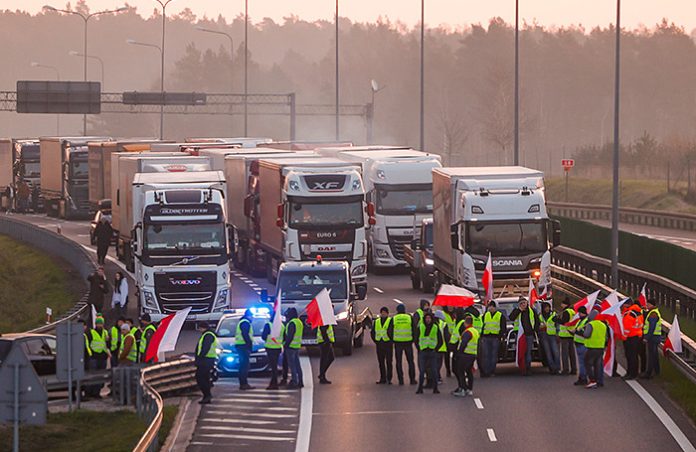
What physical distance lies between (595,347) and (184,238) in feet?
44.0

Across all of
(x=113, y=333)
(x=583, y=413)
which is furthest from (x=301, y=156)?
(x=583, y=413)

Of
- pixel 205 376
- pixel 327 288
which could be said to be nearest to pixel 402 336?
pixel 205 376

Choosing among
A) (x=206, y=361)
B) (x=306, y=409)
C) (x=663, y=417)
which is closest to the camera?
(x=663, y=417)

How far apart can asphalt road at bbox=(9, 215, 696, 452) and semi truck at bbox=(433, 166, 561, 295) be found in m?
6.89

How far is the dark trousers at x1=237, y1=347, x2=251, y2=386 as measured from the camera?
103 feet

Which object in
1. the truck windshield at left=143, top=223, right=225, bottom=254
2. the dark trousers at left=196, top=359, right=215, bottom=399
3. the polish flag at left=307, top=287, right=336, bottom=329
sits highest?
the truck windshield at left=143, top=223, right=225, bottom=254

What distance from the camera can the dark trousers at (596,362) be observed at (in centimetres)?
3052

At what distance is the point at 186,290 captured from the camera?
4047 centimetres

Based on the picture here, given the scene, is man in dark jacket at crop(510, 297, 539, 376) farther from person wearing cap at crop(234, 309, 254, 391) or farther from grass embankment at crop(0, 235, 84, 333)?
grass embankment at crop(0, 235, 84, 333)

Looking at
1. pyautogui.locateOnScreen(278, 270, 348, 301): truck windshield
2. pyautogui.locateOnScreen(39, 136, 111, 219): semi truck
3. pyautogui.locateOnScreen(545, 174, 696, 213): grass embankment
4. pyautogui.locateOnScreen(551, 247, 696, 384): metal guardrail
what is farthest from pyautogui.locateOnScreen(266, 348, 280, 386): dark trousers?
pyautogui.locateOnScreen(545, 174, 696, 213): grass embankment

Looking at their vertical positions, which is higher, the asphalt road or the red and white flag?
the red and white flag

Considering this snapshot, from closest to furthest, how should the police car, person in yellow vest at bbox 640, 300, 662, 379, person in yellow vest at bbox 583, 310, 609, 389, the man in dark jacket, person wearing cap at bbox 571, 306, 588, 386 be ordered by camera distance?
person in yellow vest at bbox 583, 310, 609, 389
person wearing cap at bbox 571, 306, 588, 386
person in yellow vest at bbox 640, 300, 662, 379
the man in dark jacket
the police car

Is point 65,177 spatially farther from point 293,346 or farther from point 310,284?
point 293,346

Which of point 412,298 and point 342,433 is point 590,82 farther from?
point 342,433
